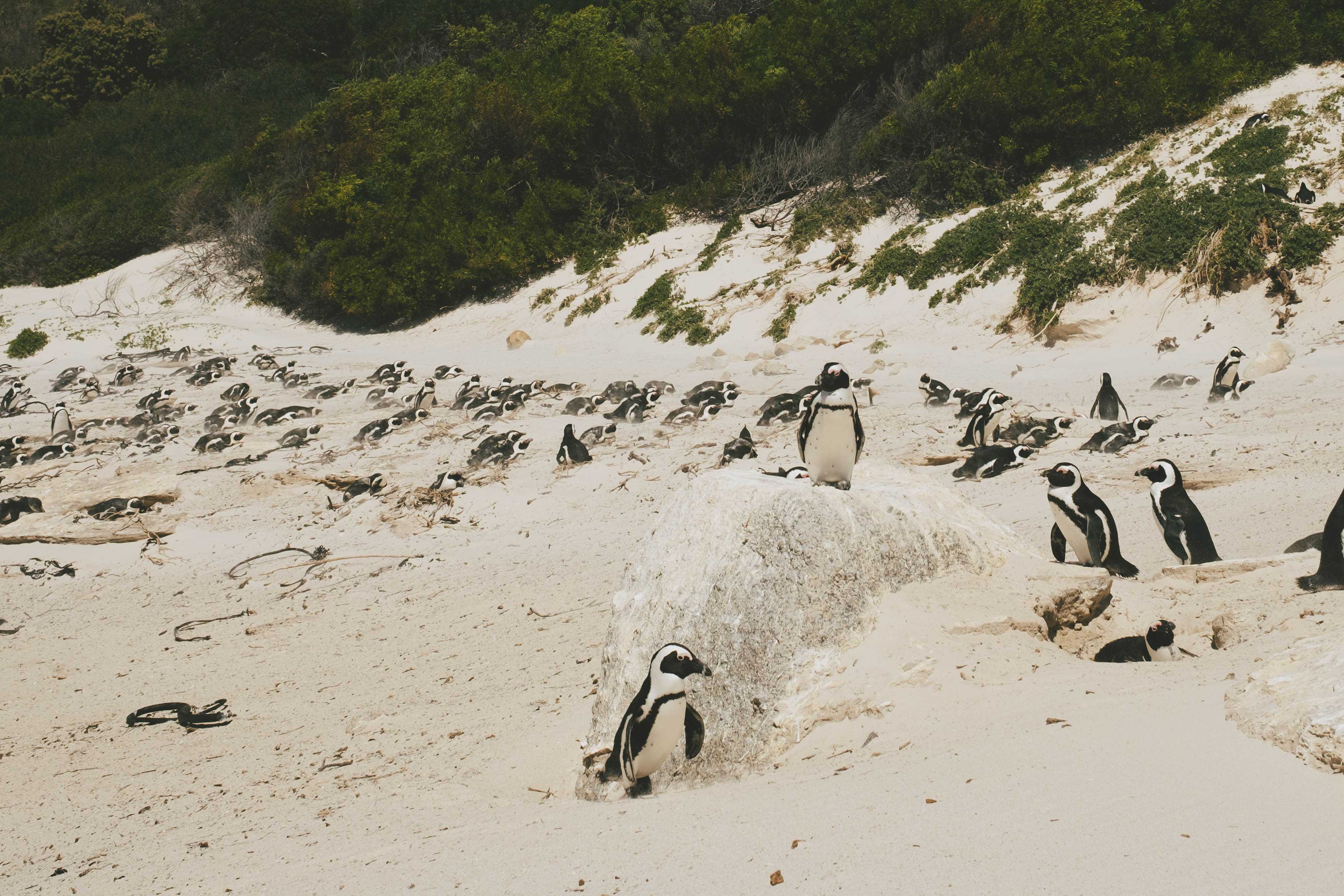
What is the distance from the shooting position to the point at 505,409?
49.0ft

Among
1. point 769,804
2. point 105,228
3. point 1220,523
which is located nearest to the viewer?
point 769,804

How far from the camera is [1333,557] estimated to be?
5160mm

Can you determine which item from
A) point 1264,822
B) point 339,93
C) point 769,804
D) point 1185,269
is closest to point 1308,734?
point 1264,822

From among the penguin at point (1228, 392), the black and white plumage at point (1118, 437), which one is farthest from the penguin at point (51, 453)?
the penguin at point (1228, 392)

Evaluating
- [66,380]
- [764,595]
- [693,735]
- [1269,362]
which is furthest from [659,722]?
[66,380]

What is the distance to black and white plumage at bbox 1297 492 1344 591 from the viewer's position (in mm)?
5121

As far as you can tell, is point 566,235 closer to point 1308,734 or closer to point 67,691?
point 67,691

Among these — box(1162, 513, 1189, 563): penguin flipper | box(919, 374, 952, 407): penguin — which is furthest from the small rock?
box(919, 374, 952, 407): penguin

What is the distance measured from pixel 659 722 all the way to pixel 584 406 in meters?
10.4

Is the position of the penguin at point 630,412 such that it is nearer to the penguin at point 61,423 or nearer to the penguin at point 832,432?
the penguin at point 832,432

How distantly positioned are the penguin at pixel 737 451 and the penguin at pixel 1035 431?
2890mm

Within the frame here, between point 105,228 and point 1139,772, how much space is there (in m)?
34.3

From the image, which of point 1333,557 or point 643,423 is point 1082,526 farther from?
point 643,423

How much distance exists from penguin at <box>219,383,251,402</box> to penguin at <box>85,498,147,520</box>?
21.8 feet
